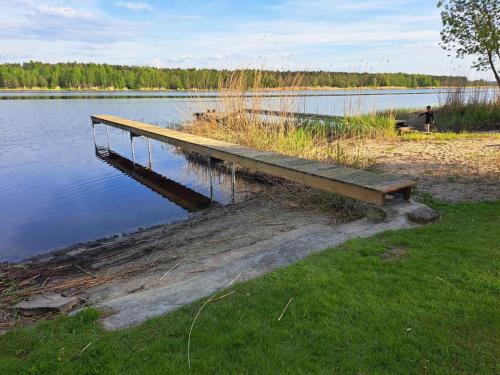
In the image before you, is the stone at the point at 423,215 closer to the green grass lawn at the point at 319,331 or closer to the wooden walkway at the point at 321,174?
the wooden walkway at the point at 321,174

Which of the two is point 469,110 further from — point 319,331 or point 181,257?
point 319,331

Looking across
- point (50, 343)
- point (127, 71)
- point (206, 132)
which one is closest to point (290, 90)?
point (206, 132)

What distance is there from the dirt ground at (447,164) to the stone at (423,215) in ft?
3.11

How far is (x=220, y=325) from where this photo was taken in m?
2.68

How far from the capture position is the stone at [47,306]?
10.8ft

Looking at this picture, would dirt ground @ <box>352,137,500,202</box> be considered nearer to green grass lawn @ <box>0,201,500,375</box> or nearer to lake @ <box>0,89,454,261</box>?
lake @ <box>0,89,454,261</box>

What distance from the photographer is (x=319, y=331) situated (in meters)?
2.52

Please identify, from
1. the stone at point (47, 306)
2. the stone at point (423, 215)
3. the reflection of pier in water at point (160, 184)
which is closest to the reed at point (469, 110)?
the reflection of pier in water at point (160, 184)

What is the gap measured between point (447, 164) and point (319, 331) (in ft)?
21.1

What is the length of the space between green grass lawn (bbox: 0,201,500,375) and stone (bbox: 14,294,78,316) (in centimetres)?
37

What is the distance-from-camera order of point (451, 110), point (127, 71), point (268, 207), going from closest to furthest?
point (268, 207) < point (451, 110) < point (127, 71)

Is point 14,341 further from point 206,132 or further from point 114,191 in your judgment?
point 206,132

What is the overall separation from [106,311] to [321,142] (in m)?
8.31

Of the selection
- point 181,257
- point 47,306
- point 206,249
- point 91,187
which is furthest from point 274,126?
point 47,306
